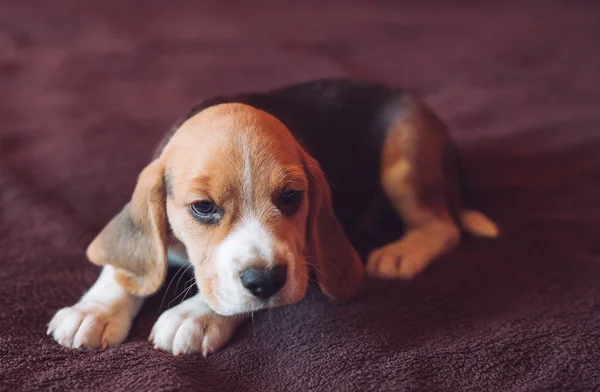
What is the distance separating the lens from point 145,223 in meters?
2.56

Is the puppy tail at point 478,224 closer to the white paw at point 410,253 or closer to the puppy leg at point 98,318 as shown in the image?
the white paw at point 410,253

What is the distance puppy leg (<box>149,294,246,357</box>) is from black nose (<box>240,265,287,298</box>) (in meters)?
0.30

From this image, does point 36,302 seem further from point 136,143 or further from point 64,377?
point 136,143

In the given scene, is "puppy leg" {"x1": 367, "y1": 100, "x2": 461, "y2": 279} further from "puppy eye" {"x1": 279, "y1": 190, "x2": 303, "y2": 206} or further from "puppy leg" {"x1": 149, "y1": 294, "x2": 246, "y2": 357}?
"puppy leg" {"x1": 149, "y1": 294, "x2": 246, "y2": 357}

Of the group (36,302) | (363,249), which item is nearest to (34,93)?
(36,302)

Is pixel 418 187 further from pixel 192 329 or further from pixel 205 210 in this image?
pixel 192 329

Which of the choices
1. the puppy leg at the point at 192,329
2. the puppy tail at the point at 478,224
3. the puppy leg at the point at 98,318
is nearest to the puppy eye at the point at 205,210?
the puppy leg at the point at 192,329

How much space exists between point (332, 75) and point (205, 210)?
2.80 m

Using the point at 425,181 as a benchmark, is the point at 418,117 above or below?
above

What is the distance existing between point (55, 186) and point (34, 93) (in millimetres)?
1391

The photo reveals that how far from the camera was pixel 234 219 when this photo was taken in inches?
92.5

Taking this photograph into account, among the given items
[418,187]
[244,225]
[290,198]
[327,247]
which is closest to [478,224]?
[418,187]

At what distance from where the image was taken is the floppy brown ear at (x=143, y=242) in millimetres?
2529

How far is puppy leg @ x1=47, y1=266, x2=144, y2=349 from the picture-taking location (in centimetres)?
238
